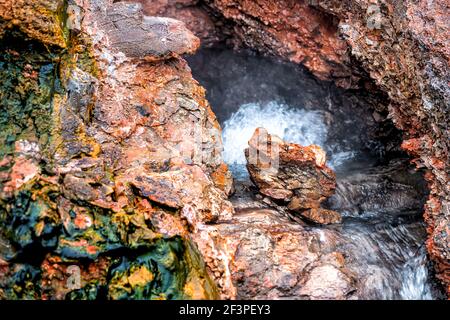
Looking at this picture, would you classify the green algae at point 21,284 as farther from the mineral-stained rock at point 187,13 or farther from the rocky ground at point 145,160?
the mineral-stained rock at point 187,13

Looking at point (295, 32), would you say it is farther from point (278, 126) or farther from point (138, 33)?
point (138, 33)

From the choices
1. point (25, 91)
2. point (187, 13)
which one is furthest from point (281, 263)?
point (187, 13)

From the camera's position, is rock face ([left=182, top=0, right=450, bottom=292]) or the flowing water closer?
rock face ([left=182, top=0, right=450, bottom=292])

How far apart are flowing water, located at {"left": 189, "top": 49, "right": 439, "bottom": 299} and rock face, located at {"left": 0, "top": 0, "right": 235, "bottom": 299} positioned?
4.24 feet

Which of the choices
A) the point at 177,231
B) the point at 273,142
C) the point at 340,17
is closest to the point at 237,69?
the point at 340,17

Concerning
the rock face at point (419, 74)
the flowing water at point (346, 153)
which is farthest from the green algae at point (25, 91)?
the rock face at point (419, 74)

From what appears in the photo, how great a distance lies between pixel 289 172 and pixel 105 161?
1.76 meters

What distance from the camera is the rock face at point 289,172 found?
4.13 m

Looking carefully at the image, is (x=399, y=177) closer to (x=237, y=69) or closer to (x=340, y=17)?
(x=340, y=17)

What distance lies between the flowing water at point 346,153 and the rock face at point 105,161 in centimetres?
129

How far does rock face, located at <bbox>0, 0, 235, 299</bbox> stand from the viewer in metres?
2.97

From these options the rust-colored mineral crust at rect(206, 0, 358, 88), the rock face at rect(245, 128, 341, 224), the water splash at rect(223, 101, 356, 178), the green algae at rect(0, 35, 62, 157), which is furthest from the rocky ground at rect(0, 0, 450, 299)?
the water splash at rect(223, 101, 356, 178)

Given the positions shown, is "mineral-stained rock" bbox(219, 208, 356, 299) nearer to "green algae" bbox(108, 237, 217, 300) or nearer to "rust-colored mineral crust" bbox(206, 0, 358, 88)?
"green algae" bbox(108, 237, 217, 300)
